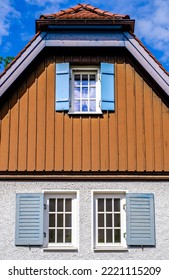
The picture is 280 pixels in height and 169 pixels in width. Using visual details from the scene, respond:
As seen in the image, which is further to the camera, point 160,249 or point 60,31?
point 60,31

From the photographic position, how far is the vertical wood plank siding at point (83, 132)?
10.2 metres

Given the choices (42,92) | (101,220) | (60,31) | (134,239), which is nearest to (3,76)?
(42,92)

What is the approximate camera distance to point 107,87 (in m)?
10.6

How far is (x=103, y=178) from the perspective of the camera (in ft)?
33.5

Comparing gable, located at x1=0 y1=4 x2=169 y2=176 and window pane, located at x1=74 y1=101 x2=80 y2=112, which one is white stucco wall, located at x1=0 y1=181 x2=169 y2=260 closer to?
gable, located at x1=0 y1=4 x2=169 y2=176

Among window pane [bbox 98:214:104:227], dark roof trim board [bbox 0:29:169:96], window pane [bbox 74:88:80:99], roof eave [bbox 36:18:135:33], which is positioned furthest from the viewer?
window pane [bbox 74:88:80:99]

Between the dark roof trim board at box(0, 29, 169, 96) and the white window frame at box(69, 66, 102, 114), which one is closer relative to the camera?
the dark roof trim board at box(0, 29, 169, 96)

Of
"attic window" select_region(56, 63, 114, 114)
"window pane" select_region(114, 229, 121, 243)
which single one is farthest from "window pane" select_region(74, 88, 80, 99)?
"window pane" select_region(114, 229, 121, 243)

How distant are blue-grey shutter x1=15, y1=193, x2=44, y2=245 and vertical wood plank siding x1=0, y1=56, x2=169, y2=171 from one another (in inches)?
25.5

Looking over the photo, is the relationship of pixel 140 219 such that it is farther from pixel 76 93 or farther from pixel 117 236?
pixel 76 93

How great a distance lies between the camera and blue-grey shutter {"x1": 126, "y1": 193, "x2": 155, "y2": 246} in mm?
9875

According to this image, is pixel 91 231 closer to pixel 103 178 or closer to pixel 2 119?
pixel 103 178

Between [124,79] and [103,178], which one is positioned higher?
[124,79]
